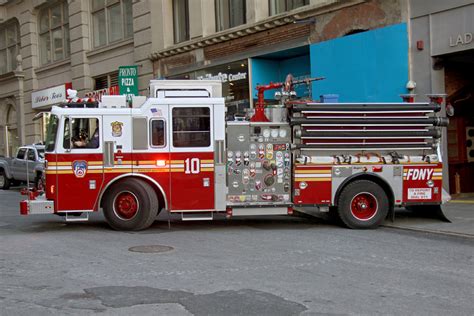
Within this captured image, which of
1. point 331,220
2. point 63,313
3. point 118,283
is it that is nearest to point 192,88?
point 331,220

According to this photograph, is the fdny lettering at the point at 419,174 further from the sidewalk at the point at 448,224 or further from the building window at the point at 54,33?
the building window at the point at 54,33

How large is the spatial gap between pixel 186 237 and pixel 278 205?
6.39 ft

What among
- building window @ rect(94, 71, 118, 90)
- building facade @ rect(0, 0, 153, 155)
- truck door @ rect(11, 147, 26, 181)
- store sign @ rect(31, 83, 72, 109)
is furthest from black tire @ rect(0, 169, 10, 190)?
store sign @ rect(31, 83, 72, 109)

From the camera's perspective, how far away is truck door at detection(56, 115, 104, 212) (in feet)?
34.1

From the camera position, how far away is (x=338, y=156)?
10688 millimetres

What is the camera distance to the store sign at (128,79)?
23328 mm

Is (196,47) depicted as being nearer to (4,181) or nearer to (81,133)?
(4,181)

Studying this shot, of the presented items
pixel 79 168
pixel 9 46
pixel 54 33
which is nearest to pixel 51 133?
pixel 79 168

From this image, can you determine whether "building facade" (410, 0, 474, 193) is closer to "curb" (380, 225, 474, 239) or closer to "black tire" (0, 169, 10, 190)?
"curb" (380, 225, 474, 239)

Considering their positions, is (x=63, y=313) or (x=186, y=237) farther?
(x=186, y=237)

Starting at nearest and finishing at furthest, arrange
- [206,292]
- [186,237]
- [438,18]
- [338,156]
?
1. [206,292]
2. [186,237]
3. [338,156]
4. [438,18]

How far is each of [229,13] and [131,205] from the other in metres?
11.9

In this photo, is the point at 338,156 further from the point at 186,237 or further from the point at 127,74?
the point at 127,74

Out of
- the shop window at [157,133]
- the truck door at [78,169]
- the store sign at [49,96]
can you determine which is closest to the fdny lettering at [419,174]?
the shop window at [157,133]
